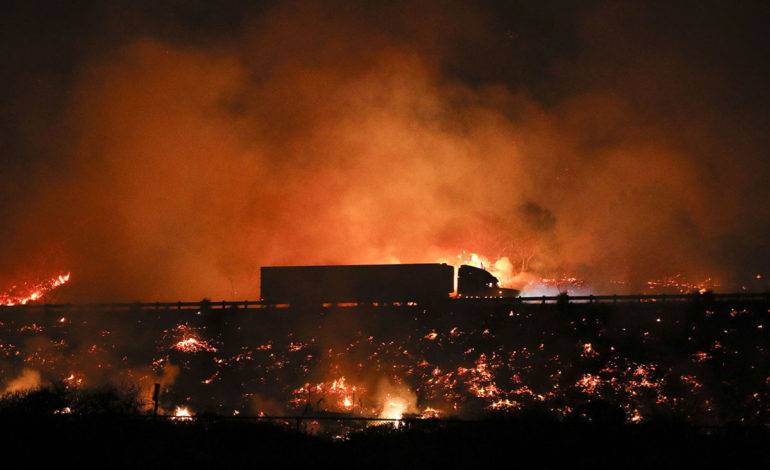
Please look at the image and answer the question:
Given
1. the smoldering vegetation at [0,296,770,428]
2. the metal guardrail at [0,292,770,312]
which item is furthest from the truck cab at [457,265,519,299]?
the smoldering vegetation at [0,296,770,428]

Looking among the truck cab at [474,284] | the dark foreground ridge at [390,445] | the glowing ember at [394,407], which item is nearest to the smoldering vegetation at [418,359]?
the glowing ember at [394,407]

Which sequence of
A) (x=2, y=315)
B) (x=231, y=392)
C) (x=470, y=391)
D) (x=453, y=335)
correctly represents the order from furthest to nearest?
(x=2, y=315) < (x=453, y=335) < (x=231, y=392) < (x=470, y=391)

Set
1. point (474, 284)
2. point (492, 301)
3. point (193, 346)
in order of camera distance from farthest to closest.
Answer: point (474, 284) → point (193, 346) → point (492, 301)

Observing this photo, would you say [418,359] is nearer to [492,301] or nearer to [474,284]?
[492,301]

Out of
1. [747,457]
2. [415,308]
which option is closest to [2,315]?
[415,308]

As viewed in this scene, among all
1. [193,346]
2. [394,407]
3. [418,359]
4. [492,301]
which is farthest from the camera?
[193,346]

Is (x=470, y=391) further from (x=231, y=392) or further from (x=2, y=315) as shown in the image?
(x=2, y=315)

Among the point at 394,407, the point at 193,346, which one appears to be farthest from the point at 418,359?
the point at 193,346

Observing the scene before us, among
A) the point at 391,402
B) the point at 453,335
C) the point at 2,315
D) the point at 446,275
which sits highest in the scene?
the point at 446,275

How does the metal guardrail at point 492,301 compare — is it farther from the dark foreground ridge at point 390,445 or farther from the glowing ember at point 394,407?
the dark foreground ridge at point 390,445

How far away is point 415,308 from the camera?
3231cm

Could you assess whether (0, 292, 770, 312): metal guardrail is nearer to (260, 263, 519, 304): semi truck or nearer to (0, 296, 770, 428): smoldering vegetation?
(0, 296, 770, 428): smoldering vegetation

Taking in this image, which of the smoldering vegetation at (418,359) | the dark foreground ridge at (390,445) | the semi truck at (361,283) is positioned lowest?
the dark foreground ridge at (390,445)

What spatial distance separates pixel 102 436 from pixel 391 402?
12.2 m
